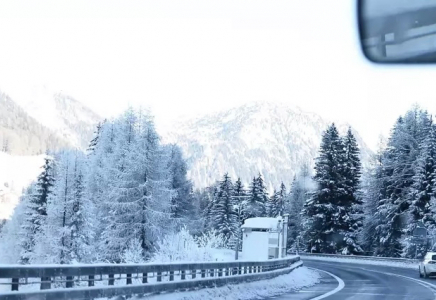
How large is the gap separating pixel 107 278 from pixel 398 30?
10052 mm

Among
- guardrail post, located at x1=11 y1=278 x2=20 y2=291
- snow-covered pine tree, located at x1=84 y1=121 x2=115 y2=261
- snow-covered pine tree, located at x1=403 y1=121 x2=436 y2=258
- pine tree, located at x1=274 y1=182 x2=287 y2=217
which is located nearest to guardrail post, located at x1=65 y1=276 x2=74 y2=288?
guardrail post, located at x1=11 y1=278 x2=20 y2=291

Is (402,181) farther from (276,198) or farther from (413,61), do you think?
(413,61)

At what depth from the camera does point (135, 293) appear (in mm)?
13945

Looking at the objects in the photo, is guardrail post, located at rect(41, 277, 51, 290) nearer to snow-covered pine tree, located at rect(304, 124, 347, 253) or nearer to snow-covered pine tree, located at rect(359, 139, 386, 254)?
snow-covered pine tree, located at rect(359, 139, 386, 254)

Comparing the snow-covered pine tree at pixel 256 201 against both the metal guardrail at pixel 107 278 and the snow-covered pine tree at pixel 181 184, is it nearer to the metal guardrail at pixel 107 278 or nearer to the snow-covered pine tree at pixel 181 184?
the snow-covered pine tree at pixel 181 184

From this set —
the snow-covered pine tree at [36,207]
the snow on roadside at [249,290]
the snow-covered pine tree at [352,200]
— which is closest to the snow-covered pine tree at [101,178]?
the snow-covered pine tree at [36,207]

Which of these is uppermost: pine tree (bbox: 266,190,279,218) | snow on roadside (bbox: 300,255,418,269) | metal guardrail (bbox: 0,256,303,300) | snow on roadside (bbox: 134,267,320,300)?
pine tree (bbox: 266,190,279,218)

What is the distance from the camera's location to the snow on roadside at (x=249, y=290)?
16.1m

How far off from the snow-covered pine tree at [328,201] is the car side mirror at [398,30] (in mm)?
68381

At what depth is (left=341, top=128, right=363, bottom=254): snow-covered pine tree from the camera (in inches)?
2803

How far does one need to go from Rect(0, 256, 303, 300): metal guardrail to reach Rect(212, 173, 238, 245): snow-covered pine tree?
6687 cm

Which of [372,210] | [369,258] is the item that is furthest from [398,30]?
[372,210]

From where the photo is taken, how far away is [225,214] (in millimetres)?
91000

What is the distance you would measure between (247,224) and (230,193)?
35.7m
